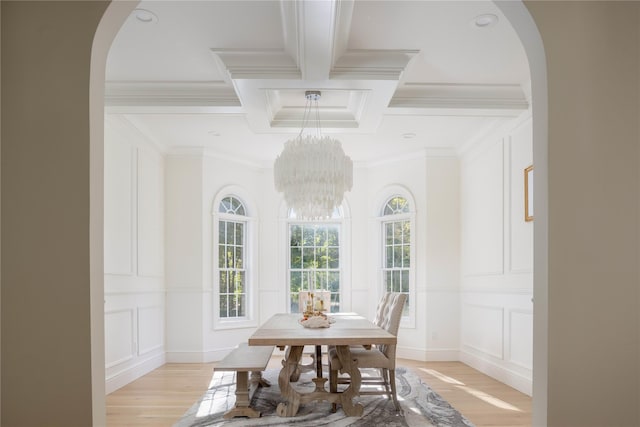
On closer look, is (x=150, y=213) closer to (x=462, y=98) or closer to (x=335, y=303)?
(x=335, y=303)

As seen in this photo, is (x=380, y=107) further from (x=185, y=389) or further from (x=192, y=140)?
(x=185, y=389)

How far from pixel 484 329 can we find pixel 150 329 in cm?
399

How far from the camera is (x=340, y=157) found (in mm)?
4816

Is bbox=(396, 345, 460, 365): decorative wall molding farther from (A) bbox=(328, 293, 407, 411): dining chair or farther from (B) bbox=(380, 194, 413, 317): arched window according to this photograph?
(A) bbox=(328, 293, 407, 411): dining chair

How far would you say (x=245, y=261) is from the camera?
8.07 meters

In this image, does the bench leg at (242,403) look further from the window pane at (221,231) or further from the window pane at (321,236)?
the window pane at (321,236)

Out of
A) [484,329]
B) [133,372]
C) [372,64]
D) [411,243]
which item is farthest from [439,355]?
[372,64]

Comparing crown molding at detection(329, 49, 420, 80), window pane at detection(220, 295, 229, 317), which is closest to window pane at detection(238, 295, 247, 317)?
window pane at detection(220, 295, 229, 317)

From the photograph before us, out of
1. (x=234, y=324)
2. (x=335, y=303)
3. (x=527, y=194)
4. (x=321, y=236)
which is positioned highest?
(x=527, y=194)

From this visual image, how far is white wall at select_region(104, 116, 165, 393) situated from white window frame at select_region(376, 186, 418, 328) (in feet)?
10.2
